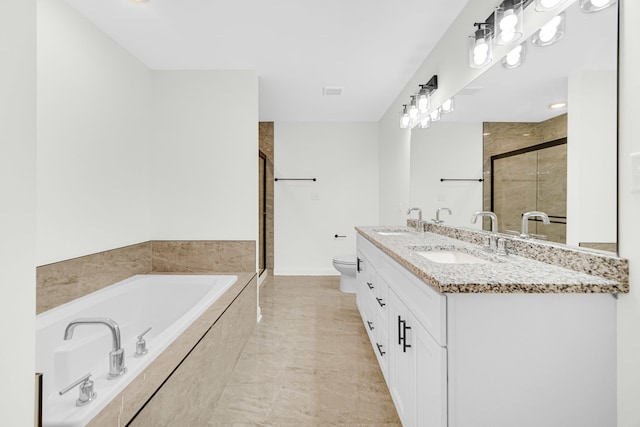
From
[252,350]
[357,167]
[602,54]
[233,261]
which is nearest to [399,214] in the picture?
[357,167]

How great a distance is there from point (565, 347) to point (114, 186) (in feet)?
9.09

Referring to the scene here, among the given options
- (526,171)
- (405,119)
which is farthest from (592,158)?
(405,119)

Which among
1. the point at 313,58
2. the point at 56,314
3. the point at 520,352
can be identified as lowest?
the point at 56,314

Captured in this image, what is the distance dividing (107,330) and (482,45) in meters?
2.68

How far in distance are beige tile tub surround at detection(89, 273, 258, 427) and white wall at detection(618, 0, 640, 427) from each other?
149cm

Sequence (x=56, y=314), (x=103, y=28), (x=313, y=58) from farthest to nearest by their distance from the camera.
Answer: (x=313, y=58) < (x=103, y=28) < (x=56, y=314)

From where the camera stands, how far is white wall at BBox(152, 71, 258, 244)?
288 centimetres

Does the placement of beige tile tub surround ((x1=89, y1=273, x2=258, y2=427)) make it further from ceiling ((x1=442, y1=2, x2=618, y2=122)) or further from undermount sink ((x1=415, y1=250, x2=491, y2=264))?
ceiling ((x1=442, y1=2, x2=618, y2=122))

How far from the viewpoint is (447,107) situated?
A: 234 cm

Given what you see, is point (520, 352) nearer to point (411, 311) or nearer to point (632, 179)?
point (411, 311)

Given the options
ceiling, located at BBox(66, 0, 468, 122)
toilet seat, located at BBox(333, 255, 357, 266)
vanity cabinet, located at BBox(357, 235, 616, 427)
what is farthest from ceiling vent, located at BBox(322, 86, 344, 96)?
vanity cabinet, located at BBox(357, 235, 616, 427)

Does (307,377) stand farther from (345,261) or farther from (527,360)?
(345,261)

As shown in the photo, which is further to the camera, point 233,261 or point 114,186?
point 233,261

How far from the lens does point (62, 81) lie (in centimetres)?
194
